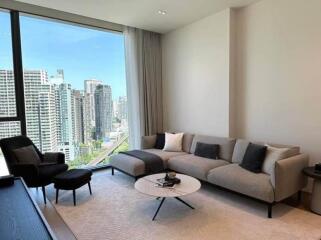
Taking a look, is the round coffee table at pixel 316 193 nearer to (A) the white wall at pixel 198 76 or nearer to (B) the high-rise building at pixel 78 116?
(A) the white wall at pixel 198 76

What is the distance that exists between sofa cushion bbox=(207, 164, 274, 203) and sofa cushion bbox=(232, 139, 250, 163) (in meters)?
0.21

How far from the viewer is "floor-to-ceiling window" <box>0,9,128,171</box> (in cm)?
422

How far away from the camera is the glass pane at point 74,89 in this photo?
171 inches

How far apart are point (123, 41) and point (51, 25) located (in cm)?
144

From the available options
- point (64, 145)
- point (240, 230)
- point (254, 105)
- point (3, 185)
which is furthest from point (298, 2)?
point (64, 145)

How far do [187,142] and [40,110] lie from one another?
111 inches

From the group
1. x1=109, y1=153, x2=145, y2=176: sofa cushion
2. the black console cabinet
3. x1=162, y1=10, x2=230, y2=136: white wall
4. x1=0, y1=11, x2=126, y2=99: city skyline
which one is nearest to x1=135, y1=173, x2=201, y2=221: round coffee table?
x1=109, y1=153, x2=145, y2=176: sofa cushion

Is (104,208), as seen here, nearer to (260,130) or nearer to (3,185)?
(3,185)

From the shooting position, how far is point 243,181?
3.09 meters

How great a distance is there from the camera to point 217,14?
434 centimetres

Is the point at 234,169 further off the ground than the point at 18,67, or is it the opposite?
the point at 18,67

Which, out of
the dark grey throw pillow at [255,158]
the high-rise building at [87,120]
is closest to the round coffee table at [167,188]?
the dark grey throw pillow at [255,158]

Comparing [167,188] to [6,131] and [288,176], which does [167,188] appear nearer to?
[288,176]

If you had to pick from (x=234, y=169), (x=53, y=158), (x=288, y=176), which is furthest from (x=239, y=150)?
(x=53, y=158)
